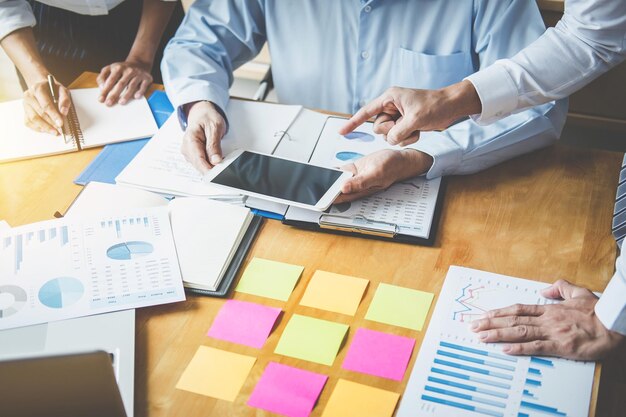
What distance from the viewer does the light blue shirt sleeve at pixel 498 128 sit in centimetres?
136

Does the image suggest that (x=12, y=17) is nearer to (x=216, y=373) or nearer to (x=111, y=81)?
(x=111, y=81)

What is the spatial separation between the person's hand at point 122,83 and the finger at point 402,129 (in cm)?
72

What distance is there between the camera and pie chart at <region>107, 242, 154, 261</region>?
46.6 inches

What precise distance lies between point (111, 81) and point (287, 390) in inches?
40.8

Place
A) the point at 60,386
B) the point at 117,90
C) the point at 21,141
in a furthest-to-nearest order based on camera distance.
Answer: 1. the point at 117,90
2. the point at 21,141
3. the point at 60,386

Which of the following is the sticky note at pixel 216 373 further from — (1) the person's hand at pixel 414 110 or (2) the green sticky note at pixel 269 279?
(1) the person's hand at pixel 414 110

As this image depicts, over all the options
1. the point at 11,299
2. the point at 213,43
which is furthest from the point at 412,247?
the point at 213,43

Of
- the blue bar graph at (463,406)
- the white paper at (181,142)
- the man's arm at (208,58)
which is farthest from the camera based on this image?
the man's arm at (208,58)

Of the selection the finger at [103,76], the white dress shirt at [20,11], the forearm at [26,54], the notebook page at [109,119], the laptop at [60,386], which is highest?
the laptop at [60,386]

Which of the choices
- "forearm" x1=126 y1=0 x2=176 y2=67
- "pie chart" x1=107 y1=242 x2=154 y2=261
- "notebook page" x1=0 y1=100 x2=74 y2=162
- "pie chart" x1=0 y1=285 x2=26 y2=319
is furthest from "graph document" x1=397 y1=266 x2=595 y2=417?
"forearm" x1=126 y1=0 x2=176 y2=67

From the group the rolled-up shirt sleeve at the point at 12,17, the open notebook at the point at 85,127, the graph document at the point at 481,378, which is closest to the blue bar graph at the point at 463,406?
the graph document at the point at 481,378

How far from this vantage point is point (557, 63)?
4.45 feet

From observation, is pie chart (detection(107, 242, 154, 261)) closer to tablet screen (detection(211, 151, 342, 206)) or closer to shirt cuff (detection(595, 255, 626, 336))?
tablet screen (detection(211, 151, 342, 206))

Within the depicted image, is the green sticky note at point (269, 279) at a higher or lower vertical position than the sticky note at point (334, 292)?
higher
